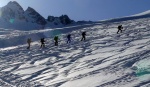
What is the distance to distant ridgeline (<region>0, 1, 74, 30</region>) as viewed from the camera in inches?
5138

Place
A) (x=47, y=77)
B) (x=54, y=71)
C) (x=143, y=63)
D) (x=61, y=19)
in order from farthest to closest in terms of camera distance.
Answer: (x=61, y=19) → (x=54, y=71) → (x=47, y=77) → (x=143, y=63)

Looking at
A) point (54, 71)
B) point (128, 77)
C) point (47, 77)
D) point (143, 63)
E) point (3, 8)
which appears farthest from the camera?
point (3, 8)

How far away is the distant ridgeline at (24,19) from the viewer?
13050 cm

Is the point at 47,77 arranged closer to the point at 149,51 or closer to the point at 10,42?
the point at 149,51

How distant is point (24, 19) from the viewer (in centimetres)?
14088

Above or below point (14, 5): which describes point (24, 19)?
below

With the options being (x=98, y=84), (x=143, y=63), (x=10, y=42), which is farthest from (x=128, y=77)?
(x=10, y=42)

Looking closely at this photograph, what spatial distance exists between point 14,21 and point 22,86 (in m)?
122

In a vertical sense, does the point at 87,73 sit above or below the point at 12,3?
below

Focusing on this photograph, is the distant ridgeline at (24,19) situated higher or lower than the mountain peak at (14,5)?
lower

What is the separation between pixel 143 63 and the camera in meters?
18.5

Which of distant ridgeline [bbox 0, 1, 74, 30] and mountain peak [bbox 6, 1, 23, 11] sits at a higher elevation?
mountain peak [bbox 6, 1, 23, 11]

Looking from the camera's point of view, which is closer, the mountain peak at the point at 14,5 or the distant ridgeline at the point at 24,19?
the distant ridgeline at the point at 24,19

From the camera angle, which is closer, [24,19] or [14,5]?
[24,19]
